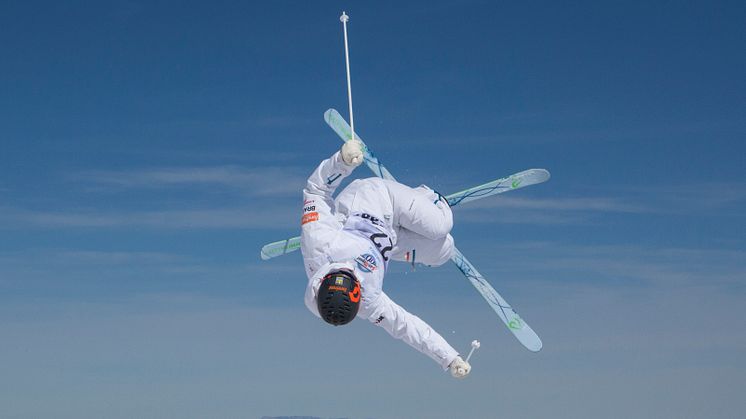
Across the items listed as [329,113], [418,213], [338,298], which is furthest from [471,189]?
[338,298]

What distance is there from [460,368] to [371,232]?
100 inches

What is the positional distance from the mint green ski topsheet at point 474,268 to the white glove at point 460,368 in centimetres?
241

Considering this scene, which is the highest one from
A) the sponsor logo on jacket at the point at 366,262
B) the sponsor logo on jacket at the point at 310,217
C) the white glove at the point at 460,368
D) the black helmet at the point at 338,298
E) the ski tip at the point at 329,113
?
the ski tip at the point at 329,113

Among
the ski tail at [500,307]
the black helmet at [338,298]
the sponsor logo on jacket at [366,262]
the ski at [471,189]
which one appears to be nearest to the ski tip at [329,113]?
the ski at [471,189]

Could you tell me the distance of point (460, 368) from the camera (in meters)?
13.4

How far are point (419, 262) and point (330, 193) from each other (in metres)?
2.34

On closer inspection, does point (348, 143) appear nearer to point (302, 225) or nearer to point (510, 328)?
point (302, 225)

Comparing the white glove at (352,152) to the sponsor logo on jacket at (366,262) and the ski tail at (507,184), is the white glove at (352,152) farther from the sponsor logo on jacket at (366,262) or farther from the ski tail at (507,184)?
the ski tail at (507,184)

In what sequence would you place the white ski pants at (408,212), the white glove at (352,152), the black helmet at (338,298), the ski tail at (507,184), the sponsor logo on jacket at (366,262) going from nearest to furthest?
the black helmet at (338,298)
the white glove at (352,152)
the sponsor logo on jacket at (366,262)
the white ski pants at (408,212)
the ski tail at (507,184)

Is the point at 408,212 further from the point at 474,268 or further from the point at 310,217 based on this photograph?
the point at 474,268

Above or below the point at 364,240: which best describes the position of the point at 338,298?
below

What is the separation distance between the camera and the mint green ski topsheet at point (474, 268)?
15734mm

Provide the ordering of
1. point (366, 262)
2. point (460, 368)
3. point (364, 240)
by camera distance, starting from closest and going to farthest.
Result: point (366, 262)
point (364, 240)
point (460, 368)

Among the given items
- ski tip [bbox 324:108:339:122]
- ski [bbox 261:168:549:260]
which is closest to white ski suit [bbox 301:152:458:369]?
ski [bbox 261:168:549:260]
